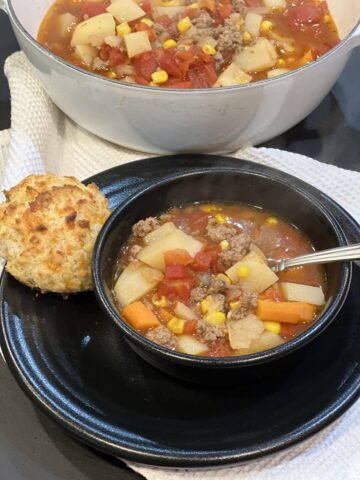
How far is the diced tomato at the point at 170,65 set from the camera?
9.41ft

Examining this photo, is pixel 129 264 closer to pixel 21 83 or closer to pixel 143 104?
pixel 143 104

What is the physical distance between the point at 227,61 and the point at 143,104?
0.64 meters

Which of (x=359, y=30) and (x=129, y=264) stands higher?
(x=359, y=30)

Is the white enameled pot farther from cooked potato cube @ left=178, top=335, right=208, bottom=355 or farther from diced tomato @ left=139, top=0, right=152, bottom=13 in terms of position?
cooked potato cube @ left=178, top=335, right=208, bottom=355

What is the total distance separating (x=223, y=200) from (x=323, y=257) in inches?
20.2

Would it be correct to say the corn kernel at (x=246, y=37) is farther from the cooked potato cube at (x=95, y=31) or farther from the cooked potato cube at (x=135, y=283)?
the cooked potato cube at (x=135, y=283)

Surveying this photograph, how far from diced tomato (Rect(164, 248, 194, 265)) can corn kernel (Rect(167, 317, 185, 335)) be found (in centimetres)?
21

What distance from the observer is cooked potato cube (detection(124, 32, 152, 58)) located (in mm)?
2959

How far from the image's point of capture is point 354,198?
2.61 metres

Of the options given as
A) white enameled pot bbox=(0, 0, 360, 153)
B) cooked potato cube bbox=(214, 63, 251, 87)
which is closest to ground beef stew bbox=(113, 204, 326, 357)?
white enameled pot bbox=(0, 0, 360, 153)

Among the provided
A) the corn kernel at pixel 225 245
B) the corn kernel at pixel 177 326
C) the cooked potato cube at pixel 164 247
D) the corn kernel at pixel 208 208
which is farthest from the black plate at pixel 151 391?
the corn kernel at pixel 208 208

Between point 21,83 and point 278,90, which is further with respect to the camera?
point 21,83

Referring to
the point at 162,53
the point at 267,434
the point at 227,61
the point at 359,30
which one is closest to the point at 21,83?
the point at 162,53

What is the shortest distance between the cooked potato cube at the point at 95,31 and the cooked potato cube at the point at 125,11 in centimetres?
9
